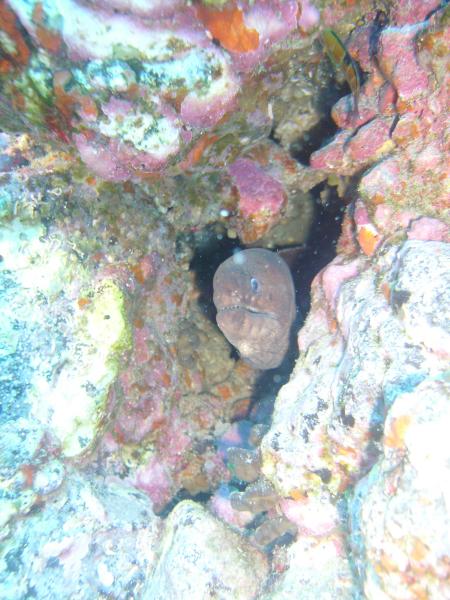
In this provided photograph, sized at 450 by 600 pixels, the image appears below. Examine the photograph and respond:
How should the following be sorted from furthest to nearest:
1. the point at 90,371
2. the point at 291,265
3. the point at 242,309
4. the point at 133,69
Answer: the point at 291,265 < the point at 242,309 < the point at 90,371 < the point at 133,69

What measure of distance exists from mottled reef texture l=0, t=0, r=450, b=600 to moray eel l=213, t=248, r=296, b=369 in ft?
1.61

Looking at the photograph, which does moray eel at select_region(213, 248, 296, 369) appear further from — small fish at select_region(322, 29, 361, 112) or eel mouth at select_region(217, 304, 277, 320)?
small fish at select_region(322, 29, 361, 112)

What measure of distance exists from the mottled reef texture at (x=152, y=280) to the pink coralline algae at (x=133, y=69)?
0.04ft

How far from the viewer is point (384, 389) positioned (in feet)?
7.58

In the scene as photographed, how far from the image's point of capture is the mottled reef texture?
2.43m

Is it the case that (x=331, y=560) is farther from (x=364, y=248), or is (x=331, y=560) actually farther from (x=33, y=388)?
(x=33, y=388)

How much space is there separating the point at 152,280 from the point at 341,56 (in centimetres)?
260

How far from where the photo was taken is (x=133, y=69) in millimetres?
2553

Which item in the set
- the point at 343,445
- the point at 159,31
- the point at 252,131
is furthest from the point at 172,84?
the point at 343,445

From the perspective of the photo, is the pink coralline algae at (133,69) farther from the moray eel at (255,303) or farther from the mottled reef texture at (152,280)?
the moray eel at (255,303)

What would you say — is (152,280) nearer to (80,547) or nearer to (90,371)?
(90,371)

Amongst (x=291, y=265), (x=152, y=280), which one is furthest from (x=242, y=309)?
(x=291, y=265)

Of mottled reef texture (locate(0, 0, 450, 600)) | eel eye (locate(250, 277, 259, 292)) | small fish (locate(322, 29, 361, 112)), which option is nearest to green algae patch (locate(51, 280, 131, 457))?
mottled reef texture (locate(0, 0, 450, 600))

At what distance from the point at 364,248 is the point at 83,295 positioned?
7.48ft
